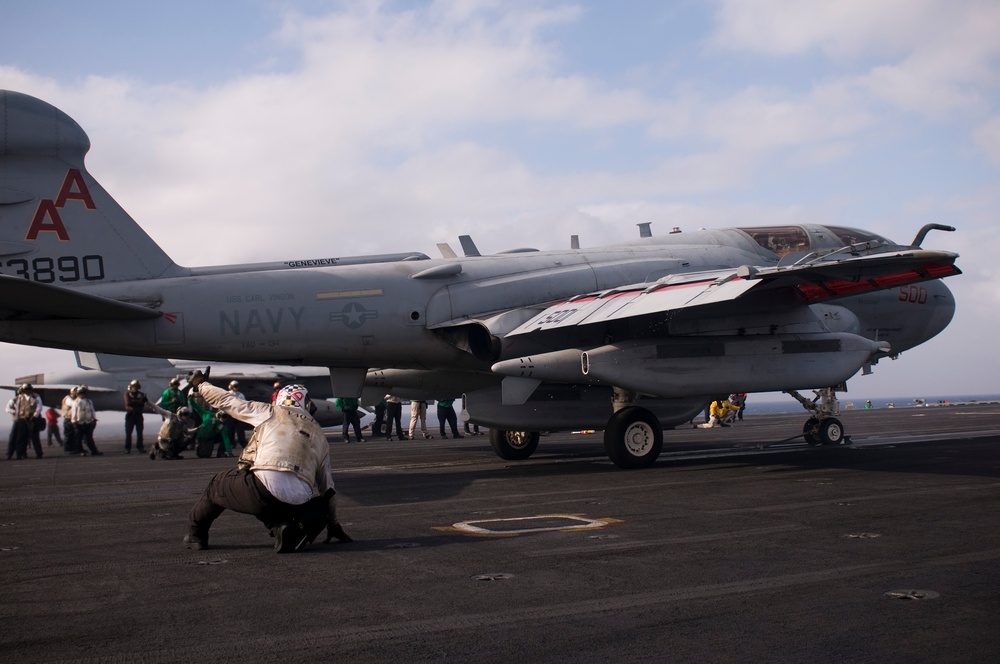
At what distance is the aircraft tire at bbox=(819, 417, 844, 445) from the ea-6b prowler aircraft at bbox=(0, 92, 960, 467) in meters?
2.76

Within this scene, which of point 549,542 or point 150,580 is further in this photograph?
point 549,542

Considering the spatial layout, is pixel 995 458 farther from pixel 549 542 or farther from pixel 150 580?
pixel 150 580

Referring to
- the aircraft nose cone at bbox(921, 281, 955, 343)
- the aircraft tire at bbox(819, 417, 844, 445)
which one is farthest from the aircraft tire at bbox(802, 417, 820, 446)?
the aircraft nose cone at bbox(921, 281, 955, 343)

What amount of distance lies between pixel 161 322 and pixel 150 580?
764cm

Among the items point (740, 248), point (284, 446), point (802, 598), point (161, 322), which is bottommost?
point (802, 598)

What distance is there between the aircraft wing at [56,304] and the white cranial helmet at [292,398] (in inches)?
217

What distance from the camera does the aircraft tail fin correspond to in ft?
42.5

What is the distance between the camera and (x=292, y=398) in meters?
7.52

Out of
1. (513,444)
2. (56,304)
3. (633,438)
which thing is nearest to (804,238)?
(633,438)

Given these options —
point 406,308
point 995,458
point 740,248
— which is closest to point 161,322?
point 406,308

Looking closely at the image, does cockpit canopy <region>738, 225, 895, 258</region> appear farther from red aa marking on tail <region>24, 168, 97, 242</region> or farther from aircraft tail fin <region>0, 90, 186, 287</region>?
red aa marking on tail <region>24, 168, 97, 242</region>

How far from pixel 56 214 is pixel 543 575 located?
10.6 metres

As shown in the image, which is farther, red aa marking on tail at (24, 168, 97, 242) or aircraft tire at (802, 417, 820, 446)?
aircraft tire at (802, 417, 820, 446)

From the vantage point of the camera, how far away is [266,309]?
537 inches
